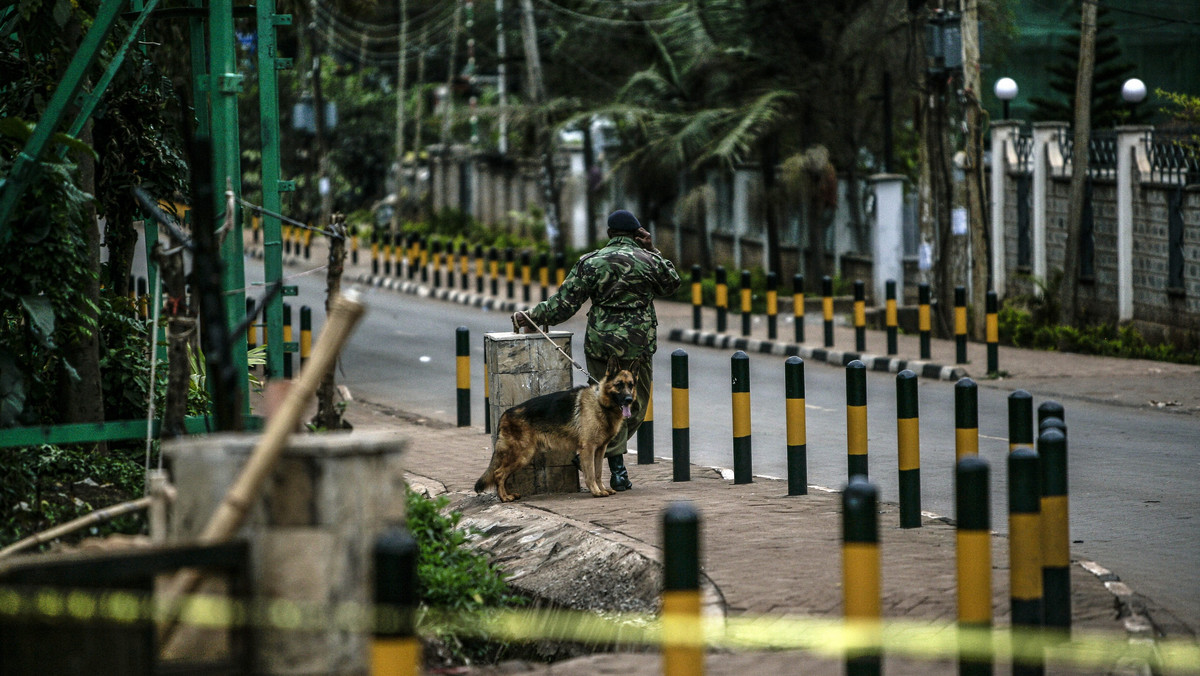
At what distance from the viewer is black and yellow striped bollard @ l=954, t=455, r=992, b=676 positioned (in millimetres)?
5023

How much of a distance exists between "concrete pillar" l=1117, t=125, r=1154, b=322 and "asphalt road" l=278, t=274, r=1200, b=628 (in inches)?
168

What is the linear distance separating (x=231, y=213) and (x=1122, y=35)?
32.1 metres

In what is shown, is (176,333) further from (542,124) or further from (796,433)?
(542,124)

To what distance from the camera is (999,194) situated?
22.5 m

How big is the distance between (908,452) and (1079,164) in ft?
37.6

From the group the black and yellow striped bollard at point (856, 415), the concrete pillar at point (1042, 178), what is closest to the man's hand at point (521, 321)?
the black and yellow striped bollard at point (856, 415)

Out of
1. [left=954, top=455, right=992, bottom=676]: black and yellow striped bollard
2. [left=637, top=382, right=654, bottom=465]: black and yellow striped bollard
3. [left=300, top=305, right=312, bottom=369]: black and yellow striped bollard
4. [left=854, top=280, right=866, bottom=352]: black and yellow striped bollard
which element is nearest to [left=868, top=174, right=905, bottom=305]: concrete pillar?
[left=854, top=280, right=866, bottom=352]: black and yellow striped bollard

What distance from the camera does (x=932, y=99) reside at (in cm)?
1873

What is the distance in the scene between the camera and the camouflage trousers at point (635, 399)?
9.23 meters

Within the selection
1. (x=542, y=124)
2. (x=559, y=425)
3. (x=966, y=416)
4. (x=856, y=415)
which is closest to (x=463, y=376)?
(x=559, y=425)

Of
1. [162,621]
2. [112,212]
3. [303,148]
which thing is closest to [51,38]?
[112,212]

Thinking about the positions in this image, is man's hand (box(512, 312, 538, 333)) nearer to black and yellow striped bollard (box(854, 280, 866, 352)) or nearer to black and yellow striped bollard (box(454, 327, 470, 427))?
black and yellow striped bollard (box(454, 327, 470, 427))

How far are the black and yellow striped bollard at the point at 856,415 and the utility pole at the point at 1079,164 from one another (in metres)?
10.4

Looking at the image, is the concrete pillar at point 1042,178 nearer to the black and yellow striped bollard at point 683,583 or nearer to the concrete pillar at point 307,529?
the black and yellow striped bollard at point 683,583
